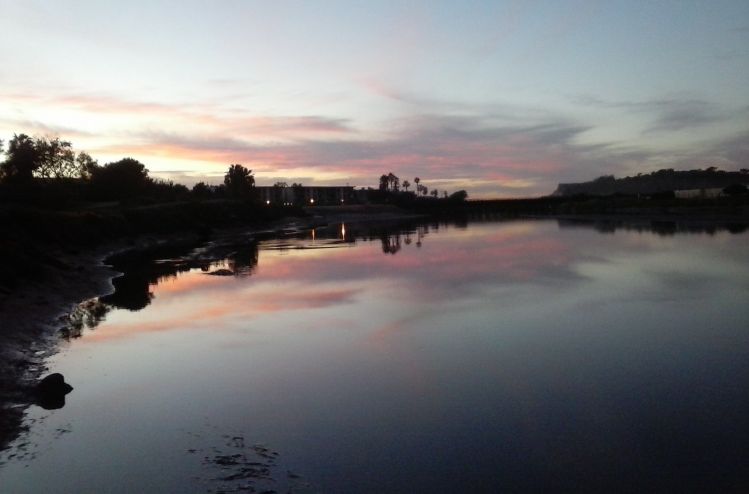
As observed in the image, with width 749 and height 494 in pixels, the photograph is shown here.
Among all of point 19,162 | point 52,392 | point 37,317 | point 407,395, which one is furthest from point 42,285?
point 19,162

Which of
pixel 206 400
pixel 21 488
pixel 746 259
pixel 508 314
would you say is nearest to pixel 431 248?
pixel 746 259

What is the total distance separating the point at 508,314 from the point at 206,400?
12.2 meters

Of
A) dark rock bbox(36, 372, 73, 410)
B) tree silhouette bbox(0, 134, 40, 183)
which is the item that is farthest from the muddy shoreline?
tree silhouette bbox(0, 134, 40, 183)

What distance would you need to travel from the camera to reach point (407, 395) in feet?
44.7

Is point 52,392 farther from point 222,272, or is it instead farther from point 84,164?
point 84,164

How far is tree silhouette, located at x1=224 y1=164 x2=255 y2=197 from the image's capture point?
6230 inches

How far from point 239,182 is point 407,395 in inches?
6005

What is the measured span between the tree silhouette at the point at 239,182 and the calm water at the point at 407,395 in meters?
133

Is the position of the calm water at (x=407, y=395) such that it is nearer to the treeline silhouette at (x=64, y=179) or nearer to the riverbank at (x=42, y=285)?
the riverbank at (x=42, y=285)

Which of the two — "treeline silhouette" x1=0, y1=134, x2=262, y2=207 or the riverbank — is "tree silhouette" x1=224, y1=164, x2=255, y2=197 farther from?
the riverbank

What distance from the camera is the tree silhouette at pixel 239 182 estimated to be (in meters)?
158

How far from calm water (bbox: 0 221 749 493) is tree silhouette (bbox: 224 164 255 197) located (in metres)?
133

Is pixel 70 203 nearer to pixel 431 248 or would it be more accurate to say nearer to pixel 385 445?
pixel 431 248

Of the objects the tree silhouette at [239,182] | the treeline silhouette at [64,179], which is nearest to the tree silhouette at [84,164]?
the treeline silhouette at [64,179]
